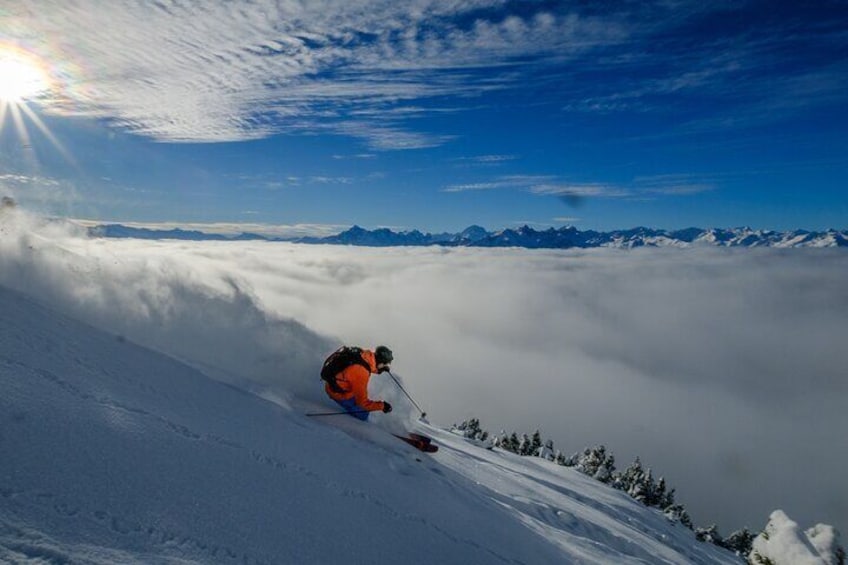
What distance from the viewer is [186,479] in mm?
4812

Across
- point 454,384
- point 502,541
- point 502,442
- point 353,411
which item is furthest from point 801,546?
point 454,384

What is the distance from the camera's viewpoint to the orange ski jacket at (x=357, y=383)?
10.6m

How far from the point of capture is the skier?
34.8ft

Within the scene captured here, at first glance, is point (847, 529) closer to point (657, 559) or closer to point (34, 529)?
point (657, 559)

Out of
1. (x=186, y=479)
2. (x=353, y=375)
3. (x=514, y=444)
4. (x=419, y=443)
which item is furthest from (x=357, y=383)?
(x=514, y=444)

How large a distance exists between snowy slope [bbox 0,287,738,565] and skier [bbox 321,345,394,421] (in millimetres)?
1009

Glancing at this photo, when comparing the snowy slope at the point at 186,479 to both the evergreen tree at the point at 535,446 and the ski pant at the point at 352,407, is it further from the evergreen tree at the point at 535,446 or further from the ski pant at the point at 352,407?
the evergreen tree at the point at 535,446

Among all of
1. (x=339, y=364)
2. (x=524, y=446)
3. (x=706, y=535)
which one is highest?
(x=339, y=364)

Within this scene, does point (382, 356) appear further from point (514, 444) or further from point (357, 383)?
point (514, 444)

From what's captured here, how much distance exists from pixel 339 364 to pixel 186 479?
579 centimetres

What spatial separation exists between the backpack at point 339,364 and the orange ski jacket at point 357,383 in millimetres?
72

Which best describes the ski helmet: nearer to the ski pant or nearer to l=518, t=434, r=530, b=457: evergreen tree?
the ski pant

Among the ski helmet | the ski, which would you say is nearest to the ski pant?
the ski helmet

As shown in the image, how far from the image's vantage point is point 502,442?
63594 millimetres
